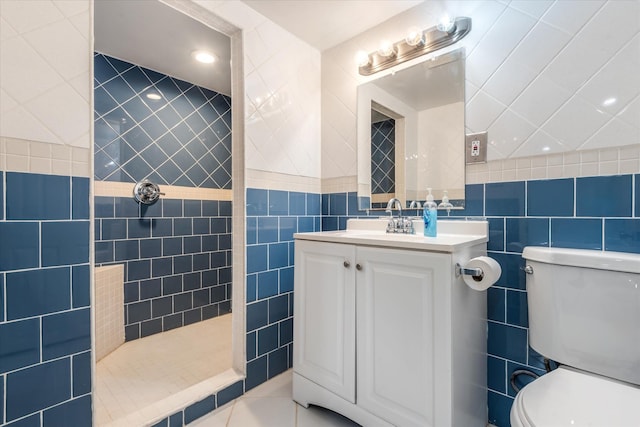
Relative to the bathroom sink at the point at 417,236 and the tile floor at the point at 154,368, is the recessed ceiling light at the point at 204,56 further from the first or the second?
the tile floor at the point at 154,368

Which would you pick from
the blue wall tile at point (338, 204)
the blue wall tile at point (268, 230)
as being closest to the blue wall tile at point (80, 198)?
the blue wall tile at point (268, 230)

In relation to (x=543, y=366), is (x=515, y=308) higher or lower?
higher

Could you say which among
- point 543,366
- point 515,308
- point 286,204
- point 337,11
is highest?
point 337,11

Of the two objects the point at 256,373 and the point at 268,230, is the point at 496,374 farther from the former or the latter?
the point at 268,230

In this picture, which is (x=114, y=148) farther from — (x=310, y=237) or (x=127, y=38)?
(x=310, y=237)

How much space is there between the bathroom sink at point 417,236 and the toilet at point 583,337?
0.79ft

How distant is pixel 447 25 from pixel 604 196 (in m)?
1.00

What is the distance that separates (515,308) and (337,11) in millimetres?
1720

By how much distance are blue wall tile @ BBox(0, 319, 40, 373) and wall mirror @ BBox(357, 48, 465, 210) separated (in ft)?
5.06

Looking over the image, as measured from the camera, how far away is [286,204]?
1.81m

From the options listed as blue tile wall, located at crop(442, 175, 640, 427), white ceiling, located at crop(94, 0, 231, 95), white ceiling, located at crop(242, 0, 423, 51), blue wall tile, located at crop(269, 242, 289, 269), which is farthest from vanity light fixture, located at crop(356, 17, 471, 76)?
blue wall tile, located at crop(269, 242, 289, 269)

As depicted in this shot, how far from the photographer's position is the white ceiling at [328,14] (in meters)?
1.56

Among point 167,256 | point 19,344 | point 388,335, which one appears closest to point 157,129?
point 167,256

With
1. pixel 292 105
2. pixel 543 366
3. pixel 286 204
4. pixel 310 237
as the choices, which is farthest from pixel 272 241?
pixel 543 366
